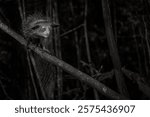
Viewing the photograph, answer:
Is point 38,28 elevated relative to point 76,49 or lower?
elevated

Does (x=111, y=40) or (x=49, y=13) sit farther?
(x=49, y=13)

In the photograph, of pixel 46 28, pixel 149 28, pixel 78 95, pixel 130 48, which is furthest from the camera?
pixel 130 48

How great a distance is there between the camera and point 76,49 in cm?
220

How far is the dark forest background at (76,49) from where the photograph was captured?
5.34 ft

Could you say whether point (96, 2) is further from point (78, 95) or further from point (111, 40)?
point (111, 40)

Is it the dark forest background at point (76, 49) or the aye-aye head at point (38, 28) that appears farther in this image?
the dark forest background at point (76, 49)

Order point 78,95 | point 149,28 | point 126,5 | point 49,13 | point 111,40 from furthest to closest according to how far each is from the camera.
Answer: point 126,5, point 78,95, point 149,28, point 49,13, point 111,40

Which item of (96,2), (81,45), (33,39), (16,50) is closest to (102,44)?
(81,45)

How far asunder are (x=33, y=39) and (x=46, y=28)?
0.11m

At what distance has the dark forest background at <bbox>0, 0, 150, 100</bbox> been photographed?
1628 millimetres

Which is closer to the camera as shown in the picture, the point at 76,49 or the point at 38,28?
the point at 38,28

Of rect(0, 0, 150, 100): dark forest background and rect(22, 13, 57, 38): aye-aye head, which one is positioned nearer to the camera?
A: rect(22, 13, 57, 38): aye-aye head

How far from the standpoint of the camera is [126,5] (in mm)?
2291

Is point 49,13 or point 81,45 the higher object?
point 49,13
